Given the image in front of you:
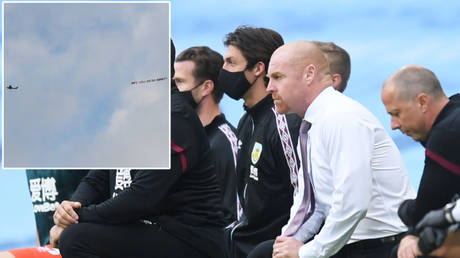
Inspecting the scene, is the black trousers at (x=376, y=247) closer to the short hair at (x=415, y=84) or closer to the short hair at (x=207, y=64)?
the short hair at (x=415, y=84)

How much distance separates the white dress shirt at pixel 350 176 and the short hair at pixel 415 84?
0.21m

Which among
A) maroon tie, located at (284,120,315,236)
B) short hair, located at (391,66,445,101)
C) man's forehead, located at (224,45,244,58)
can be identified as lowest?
maroon tie, located at (284,120,315,236)

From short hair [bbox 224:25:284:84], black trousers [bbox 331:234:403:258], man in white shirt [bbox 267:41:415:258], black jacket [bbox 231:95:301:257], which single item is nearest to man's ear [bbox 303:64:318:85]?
man in white shirt [bbox 267:41:415:258]

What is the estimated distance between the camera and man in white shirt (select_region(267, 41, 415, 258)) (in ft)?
10.2

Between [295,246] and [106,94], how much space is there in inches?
35.7

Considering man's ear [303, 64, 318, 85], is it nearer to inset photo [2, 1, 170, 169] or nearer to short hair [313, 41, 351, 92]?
inset photo [2, 1, 170, 169]

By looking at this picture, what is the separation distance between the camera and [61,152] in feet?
11.7

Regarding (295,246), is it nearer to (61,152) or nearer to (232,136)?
(61,152)

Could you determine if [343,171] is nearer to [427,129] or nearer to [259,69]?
[427,129]

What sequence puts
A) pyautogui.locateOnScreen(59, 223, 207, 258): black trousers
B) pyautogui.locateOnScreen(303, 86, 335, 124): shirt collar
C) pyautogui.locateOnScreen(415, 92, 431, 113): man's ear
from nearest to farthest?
pyautogui.locateOnScreen(415, 92, 431, 113): man's ear → pyautogui.locateOnScreen(303, 86, 335, 124): shirt collar → pyautogui.locateOnScreen(59, 223, 207, 258): black trousers

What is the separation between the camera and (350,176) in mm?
3082

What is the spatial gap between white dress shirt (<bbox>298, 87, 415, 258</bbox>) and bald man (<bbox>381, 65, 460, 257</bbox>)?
0.47 ft

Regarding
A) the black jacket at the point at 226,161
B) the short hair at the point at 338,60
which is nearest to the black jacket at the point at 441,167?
the short hair at the point at 338,60

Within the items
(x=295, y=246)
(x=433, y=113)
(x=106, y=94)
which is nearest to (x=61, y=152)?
(x=106, y=94)
